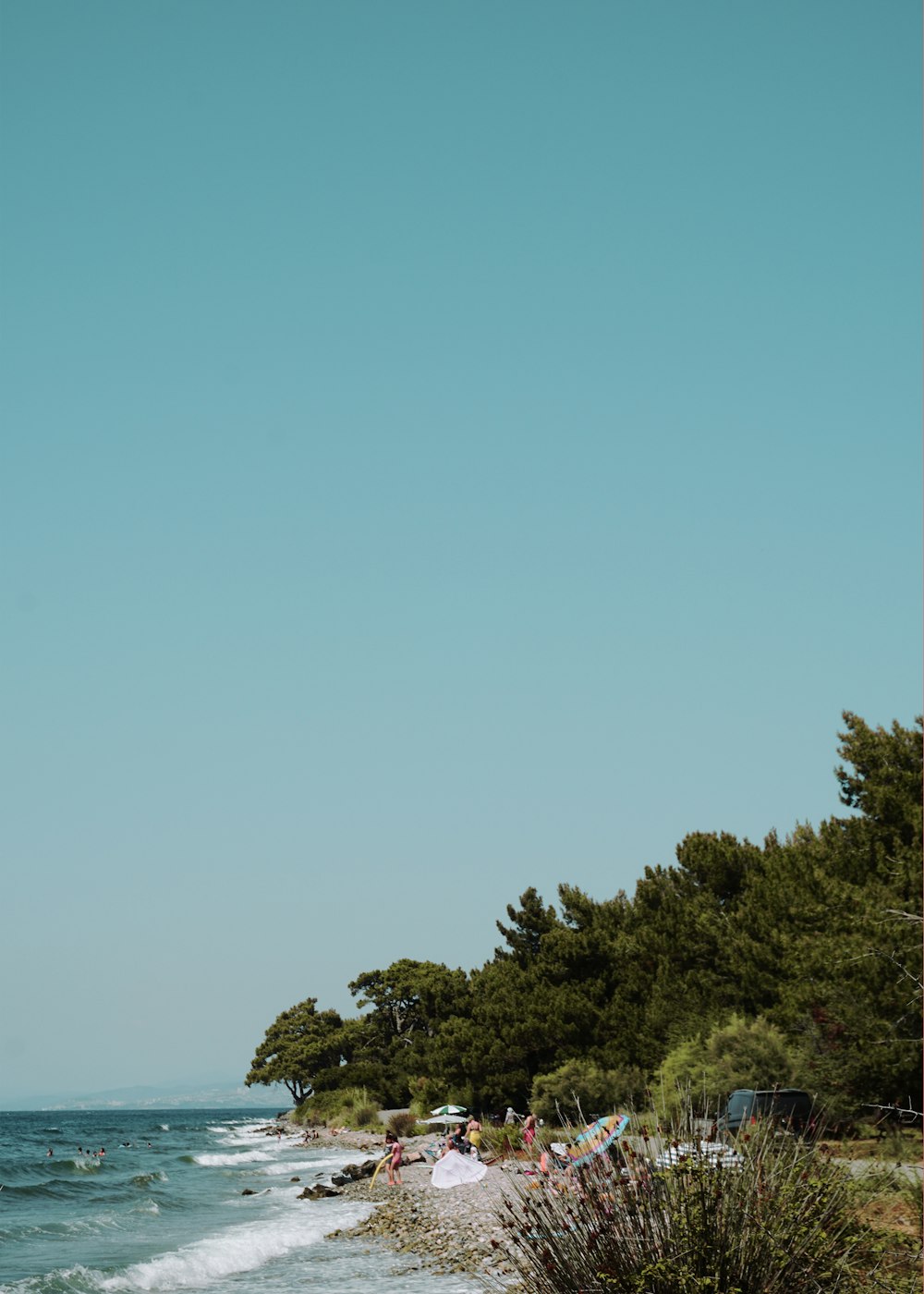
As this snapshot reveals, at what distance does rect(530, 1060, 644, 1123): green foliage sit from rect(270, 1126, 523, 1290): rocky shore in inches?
162

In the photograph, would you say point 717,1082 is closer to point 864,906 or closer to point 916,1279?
point 864,906

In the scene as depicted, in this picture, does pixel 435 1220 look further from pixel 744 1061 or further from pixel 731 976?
pixel 731 976

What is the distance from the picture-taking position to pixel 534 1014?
42.9 meters

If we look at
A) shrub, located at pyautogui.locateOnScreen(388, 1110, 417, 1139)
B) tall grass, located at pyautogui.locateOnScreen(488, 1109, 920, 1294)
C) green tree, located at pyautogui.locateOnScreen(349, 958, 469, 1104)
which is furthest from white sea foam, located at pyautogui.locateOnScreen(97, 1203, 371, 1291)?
green tree, located at pyautogui.locateOnScreen(349, 958, 469, 1104)

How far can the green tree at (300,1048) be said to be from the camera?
9719 cm

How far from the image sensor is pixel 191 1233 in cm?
2914

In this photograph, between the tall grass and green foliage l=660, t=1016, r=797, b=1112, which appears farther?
green foliage l=660, t=1016, r=797, b=1112

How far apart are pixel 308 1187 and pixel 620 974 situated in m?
Result: 14.1

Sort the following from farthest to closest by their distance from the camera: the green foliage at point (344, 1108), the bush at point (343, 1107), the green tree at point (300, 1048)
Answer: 1. the green tree at point (300, 1048)
2. the bush at point (343, 1107)
3. the green foliage at point (344, 1108)

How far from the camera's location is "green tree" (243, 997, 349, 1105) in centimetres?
9719

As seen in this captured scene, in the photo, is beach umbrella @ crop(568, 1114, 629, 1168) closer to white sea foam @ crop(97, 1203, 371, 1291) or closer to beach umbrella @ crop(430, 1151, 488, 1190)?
A: beach umbrella @ crop(430, 1151, 488, 1190)

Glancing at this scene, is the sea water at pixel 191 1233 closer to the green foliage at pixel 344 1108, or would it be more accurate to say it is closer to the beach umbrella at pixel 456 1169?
the beach umbrella at pixel 456 1169

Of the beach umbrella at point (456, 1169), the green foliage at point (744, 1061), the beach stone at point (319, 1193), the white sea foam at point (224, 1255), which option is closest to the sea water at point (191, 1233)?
the white sea foam at point (224, 1255)

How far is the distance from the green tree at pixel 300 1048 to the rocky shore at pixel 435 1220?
5988cm
